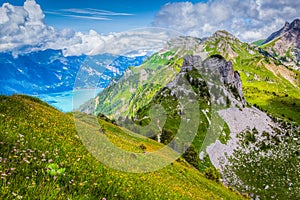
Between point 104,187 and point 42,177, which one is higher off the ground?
point 42,177

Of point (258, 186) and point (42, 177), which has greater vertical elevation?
point (42, 177)

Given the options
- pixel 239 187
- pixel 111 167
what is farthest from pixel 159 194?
pixel 239 187

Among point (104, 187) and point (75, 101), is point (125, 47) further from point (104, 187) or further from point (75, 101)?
point (104, 187)

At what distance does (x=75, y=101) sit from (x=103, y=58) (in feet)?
12.8

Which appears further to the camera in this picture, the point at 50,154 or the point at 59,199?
the point at 50,154

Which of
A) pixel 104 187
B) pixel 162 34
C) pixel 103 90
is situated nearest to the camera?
pixel 104 187

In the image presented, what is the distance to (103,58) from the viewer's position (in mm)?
19969

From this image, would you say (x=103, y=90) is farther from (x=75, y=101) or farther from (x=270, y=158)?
(x=270, y=158)

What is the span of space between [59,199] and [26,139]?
4764 mm

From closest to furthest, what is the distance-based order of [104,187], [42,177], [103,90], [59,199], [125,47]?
[59,199]
[42,177]
[104,187]
[125,47]
[103,90]

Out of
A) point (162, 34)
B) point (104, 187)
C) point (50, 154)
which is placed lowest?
point (104, 187)

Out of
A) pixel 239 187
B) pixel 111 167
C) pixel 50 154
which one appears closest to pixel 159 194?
pixel 111 167

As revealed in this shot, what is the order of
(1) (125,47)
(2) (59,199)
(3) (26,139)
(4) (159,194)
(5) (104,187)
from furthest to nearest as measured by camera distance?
(1) (125,47)
(4) (159,194)
(3) (26,139)
(5) (104,187)
(2) (59,199)

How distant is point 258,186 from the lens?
513 ft
